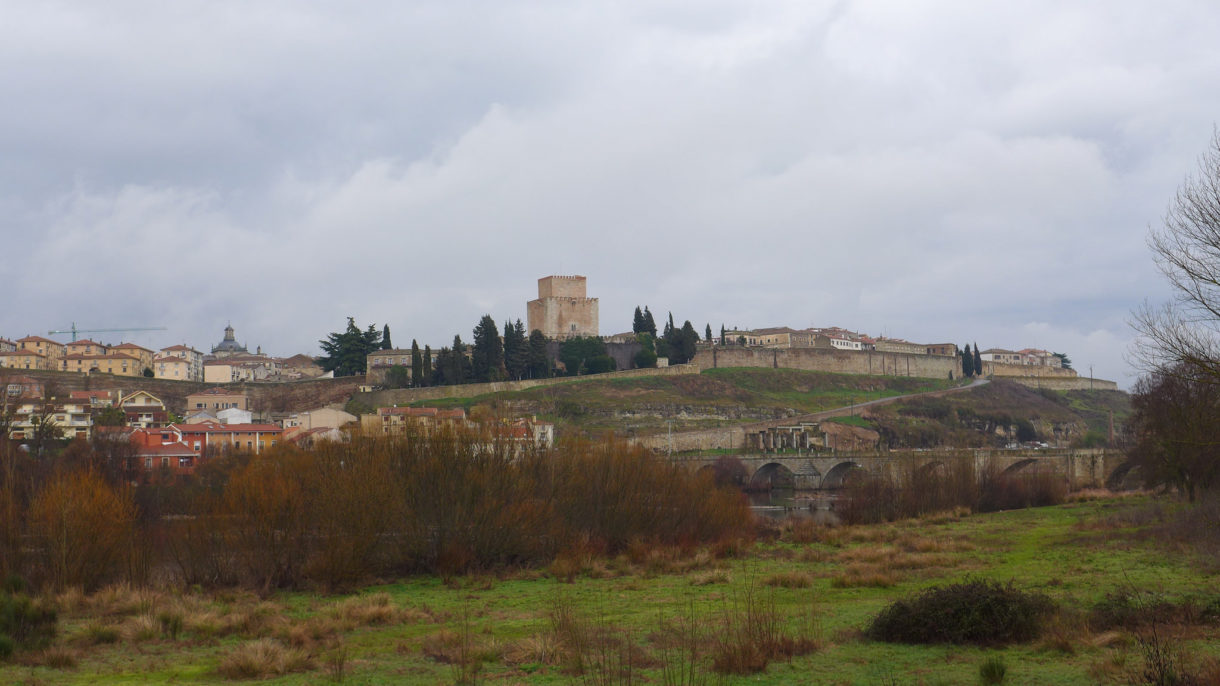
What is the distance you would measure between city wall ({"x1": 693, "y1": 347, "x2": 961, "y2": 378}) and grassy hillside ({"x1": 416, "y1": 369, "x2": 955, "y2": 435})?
2.68 m

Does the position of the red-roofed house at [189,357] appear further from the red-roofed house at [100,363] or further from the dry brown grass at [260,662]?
the dry brown grass at [260,662]

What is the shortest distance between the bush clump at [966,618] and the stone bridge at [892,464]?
123ft

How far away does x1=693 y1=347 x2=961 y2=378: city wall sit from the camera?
355 feet

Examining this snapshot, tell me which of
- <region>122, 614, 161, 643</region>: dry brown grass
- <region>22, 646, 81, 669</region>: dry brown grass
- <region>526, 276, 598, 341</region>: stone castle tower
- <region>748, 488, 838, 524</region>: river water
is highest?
<region>526, 276, 598, 341</region>: stone castle tower

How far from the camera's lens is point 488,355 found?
92688 millimetres

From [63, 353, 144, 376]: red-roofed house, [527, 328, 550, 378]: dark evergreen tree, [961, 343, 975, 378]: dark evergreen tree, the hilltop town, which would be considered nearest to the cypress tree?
the hilltop town

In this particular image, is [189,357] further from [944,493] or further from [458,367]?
[944,493]

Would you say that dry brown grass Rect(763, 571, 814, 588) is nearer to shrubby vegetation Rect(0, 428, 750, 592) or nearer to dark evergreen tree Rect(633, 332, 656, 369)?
shrubby vegetation Rect(0, 428, 750, 592)

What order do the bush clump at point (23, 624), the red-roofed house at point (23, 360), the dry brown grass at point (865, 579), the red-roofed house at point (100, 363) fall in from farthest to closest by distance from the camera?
1. the red-roofed house at point (23, 360)
2. the red-roofed house at point (100, 363)
3. the dry brown grass at point (865, 579)
4. the bush clump at point (23, 624)

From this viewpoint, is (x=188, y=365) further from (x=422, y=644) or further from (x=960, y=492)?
(x=422, y=644)

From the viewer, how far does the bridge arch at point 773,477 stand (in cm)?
6588

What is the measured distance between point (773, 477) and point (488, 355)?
1349 inches

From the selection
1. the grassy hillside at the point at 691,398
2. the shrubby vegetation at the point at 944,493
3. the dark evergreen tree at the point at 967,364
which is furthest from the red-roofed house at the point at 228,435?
the dark evergreen tree at the point at 967,364

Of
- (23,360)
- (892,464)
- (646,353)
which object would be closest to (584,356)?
(646,353)
